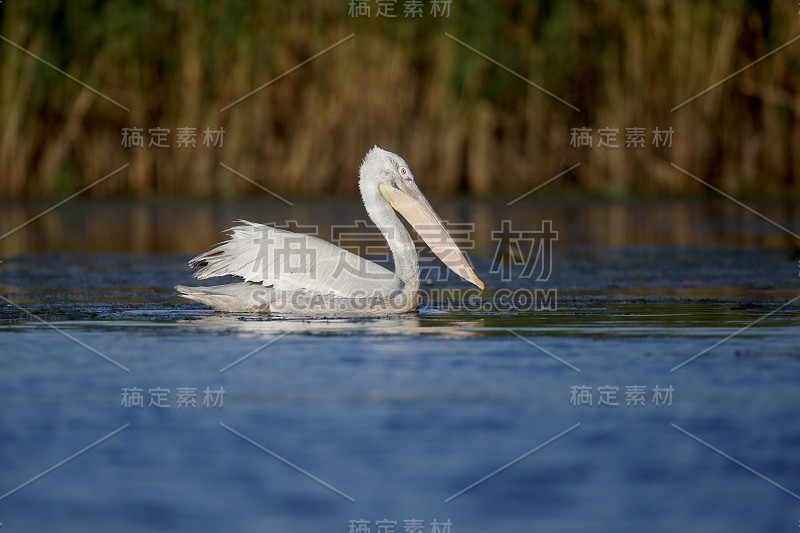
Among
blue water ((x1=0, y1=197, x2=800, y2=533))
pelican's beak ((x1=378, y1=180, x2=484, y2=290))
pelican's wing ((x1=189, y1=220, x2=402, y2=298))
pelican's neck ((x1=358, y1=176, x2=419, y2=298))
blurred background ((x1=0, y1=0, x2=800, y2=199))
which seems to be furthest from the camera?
blurred background ((x1=0, y1=0, x2=800, y2=199))

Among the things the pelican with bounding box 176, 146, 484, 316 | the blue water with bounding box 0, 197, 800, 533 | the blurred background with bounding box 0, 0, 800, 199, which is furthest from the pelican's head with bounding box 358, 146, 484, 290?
the blurred background with bounding box 0, 0, 800, 199

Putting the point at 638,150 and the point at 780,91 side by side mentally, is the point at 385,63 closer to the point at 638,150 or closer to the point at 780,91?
the point at 638,150

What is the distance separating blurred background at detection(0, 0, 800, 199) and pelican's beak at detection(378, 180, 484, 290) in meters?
7.85

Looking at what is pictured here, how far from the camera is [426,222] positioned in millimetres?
7363

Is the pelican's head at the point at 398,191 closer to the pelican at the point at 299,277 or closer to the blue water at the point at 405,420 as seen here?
the pelican at the point at 299,277

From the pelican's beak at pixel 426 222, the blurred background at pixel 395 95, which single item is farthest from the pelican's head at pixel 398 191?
the blurred background at pixel 395 95

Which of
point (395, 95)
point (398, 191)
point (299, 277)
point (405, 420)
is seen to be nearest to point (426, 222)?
point (398, 191)

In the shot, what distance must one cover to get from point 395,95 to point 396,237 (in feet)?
28.4

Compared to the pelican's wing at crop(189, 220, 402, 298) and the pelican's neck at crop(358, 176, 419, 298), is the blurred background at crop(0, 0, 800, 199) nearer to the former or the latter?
the pelican's neck at crop(358, 176, 419, 298)

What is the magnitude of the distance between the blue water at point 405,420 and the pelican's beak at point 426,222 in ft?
0.98

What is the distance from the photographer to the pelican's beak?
23.9 feet

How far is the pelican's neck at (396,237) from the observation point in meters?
7.05

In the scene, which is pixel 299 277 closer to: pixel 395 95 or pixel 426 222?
pixel 426 222

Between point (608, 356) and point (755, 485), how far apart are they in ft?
6.16
